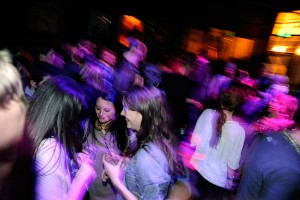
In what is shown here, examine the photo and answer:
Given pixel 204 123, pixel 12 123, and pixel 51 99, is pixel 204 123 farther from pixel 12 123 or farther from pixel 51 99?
pixel 12 123

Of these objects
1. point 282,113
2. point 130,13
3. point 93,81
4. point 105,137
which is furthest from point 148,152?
point 130,13

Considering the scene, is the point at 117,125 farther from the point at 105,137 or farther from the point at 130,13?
the point at 130,13

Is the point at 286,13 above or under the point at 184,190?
above

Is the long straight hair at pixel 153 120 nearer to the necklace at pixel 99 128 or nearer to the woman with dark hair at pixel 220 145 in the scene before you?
the necklace at pixel 99 128

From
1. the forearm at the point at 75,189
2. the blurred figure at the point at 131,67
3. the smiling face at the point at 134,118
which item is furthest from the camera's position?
the blurred figure at the point at 131,67

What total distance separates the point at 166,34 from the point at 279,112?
905 cm

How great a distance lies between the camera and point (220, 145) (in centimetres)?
292

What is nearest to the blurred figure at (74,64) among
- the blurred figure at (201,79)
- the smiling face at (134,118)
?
the smiling face at (134,118)

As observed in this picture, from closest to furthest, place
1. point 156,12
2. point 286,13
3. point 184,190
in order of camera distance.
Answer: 1. point 184,190
2. point 286,13
3. point 156,12

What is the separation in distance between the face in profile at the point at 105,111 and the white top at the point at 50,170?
942 millimetres

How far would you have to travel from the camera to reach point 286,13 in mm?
8914

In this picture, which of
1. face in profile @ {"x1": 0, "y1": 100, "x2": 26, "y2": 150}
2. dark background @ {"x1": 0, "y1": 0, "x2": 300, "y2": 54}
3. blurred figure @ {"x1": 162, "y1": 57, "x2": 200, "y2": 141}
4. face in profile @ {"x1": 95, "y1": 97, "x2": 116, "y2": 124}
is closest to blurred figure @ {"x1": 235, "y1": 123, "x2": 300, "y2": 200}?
face in profile @ {"x1": 95, "y1": 97, "x2": 116, "y2": 124}

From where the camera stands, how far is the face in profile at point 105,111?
2.58m

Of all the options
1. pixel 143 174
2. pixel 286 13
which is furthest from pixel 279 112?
pixel 286 13
